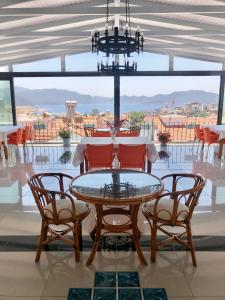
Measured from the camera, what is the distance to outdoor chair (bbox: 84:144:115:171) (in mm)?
4654

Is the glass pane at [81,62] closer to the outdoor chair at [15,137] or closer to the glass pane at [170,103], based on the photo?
the glass pane at [170,103]

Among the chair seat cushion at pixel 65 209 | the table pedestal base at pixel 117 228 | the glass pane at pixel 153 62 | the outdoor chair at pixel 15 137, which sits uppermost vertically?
the glass pane at pixel 153 62

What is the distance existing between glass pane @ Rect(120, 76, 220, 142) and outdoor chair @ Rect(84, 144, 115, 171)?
3934mm

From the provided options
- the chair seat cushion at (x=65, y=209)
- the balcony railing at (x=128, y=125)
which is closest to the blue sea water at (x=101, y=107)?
the balcony railing at (x=128, y=125)

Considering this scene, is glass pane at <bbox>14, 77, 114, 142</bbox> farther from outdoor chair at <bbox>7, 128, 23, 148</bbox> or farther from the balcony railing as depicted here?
outdoor chair at <bbox>7, 128, 23, 148</bbox>

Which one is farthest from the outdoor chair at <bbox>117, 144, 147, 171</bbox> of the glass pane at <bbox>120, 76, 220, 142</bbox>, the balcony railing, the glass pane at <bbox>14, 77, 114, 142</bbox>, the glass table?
the balcony railing

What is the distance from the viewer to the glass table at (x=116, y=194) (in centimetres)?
238

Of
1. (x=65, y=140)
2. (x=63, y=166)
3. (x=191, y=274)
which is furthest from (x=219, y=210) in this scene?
(x=65, y=140)

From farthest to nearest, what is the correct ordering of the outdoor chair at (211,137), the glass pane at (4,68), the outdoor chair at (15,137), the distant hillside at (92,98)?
the distant hillside at (92,98) → the glass pane at (4,68) → the outdoor chair at (15,137) → the outdoor chair at (211,137)

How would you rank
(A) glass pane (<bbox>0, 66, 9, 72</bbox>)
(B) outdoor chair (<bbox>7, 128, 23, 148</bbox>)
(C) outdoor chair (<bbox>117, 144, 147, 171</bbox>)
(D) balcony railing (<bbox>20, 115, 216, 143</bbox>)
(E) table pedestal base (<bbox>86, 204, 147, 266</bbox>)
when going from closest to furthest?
(E) table pedestal base (<bbox>86, 204, 147, 266</bbox>) < (C) outdoor chair (<bbox>117, 144, 147, 171</bbox>) < (B) outdoor chair (<bbox>7, 128, 23, 148</bbox>) < (A) glass pane (<bbox>0, 66, 9, 72</bbox>) < (D) balcony railing (<bbox>20, 115, 216, 143</bbox>)

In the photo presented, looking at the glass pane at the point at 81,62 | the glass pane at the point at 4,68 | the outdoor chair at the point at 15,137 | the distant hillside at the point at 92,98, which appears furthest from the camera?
the distant hillside at the point at 92,98

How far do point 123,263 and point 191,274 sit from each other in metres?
A: 0.60

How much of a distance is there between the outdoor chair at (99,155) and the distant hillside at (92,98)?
14.3 feet

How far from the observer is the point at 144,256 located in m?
2.62
